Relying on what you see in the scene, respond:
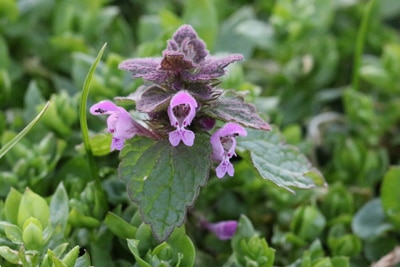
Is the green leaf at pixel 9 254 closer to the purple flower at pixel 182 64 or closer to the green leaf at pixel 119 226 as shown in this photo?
the green leaf at pixel 119 226

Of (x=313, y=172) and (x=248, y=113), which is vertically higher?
(x=248, y=113)

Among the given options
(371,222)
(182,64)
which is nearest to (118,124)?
(182,64)

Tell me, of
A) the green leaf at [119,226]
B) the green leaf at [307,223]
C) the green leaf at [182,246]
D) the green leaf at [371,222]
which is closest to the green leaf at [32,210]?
the green leaf at [119,226]

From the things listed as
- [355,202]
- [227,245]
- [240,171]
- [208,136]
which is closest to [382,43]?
[355,202]

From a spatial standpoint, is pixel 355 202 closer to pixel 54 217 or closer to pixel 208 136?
pixel 208 136

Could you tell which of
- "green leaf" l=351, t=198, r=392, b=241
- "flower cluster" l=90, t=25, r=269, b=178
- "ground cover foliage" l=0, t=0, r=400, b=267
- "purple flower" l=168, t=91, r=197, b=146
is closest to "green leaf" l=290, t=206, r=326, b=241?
"ground cover foliage" l=0, t=0, r=400, b=267
